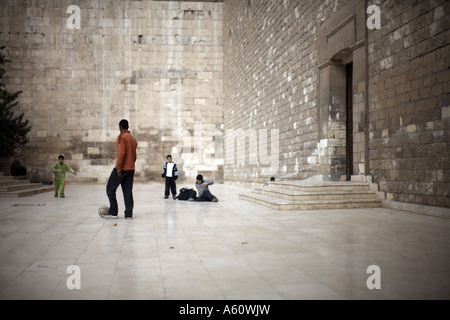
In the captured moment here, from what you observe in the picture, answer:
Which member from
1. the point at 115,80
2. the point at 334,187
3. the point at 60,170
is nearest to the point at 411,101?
the point at 334,187

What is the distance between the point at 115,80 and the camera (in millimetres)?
20531

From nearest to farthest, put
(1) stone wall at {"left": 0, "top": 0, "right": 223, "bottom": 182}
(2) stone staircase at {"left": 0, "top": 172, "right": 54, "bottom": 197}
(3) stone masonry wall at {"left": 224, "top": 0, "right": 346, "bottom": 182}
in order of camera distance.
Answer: (3) stone masonry wall at {"left": 224, "top": 0, "right": 346, "bottom": 182} < (2) stone staircase at {"left": 0, "top": 172, "right": 54, "bottom": 197} < (1) stone wall at {"left": 0, "top": 0, "right": 223, "bottom": 182}

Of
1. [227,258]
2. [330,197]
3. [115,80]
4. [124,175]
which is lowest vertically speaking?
[227,258]

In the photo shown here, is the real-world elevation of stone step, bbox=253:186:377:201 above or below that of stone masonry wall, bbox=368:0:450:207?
below

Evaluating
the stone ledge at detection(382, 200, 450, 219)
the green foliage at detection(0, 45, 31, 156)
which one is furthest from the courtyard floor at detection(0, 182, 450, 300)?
the green foliage at detection(0, 45, 31, 156)

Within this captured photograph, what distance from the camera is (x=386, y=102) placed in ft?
25.5

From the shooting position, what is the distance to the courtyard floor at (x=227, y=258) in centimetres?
266

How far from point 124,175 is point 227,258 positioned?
355 cm

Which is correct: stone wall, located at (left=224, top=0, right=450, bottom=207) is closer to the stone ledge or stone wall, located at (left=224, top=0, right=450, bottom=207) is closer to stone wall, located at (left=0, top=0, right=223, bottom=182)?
the stone ledge

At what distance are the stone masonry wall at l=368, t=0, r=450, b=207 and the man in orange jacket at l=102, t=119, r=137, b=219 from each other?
14.8 ft

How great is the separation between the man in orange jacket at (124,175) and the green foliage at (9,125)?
1128 centimetres

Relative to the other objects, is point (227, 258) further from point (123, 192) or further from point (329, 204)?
point (329, 204)

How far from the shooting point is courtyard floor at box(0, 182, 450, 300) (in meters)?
2.66
